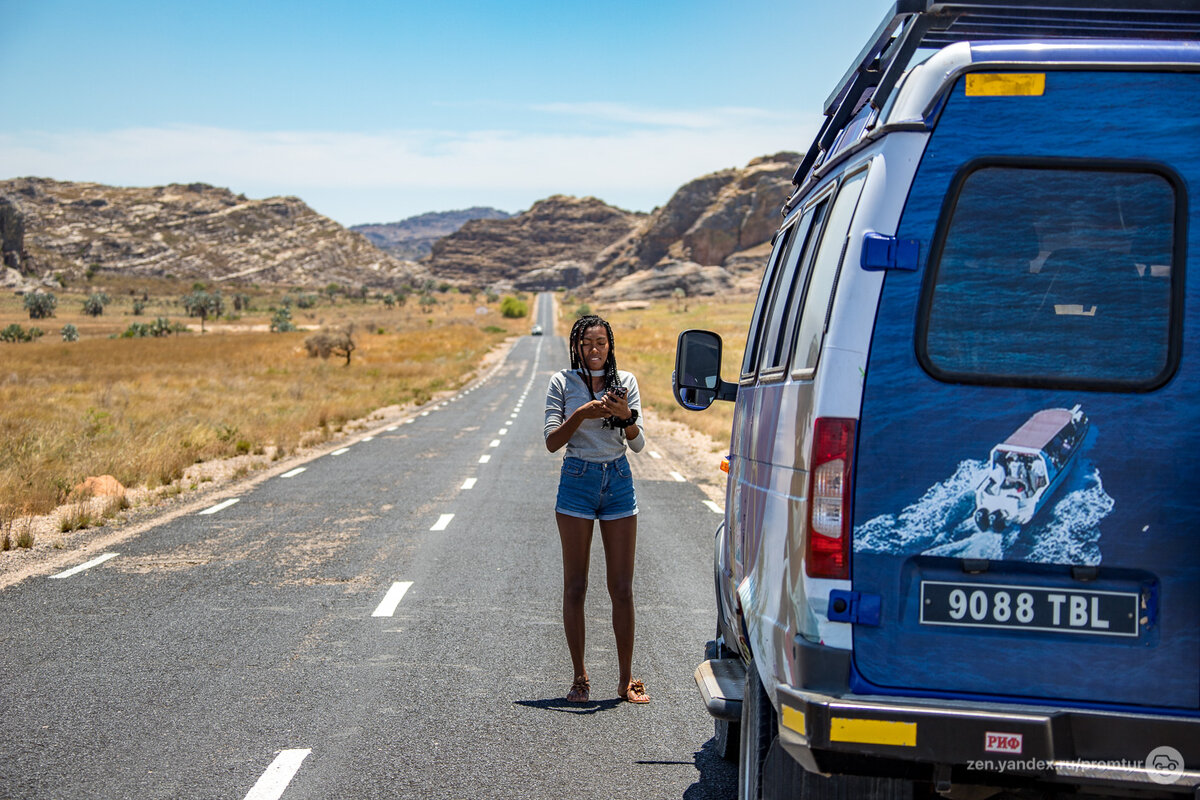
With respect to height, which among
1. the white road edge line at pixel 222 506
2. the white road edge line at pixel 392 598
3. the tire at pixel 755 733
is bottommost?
the white road edge line at pixel 222 506

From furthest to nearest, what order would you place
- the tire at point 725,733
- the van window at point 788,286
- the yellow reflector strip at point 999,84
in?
the tire at point 725,733
the van window at point 788,286
the yellow reflector strip at point 999,84

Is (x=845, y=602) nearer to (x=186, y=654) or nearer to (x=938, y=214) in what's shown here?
(x=938, y=214)

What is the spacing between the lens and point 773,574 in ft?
9.90

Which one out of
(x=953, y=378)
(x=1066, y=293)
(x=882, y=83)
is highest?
(x=882, y=83)

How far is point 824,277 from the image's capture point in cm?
304

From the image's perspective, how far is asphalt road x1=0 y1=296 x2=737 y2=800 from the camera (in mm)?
4473

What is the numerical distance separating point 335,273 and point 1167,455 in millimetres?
197799

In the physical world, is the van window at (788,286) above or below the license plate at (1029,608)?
above

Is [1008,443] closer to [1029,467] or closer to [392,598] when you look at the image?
[1029,467]

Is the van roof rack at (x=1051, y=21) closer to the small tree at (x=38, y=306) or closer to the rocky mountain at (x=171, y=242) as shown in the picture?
the small tree at (x=38, y=306)

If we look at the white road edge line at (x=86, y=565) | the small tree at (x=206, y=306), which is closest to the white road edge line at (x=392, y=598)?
the white road edge line at (x=86, y=565)

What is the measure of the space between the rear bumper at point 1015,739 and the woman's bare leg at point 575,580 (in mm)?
2965

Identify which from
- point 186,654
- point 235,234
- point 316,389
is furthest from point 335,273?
point 186,654

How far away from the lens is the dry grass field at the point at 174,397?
15.0 meters
